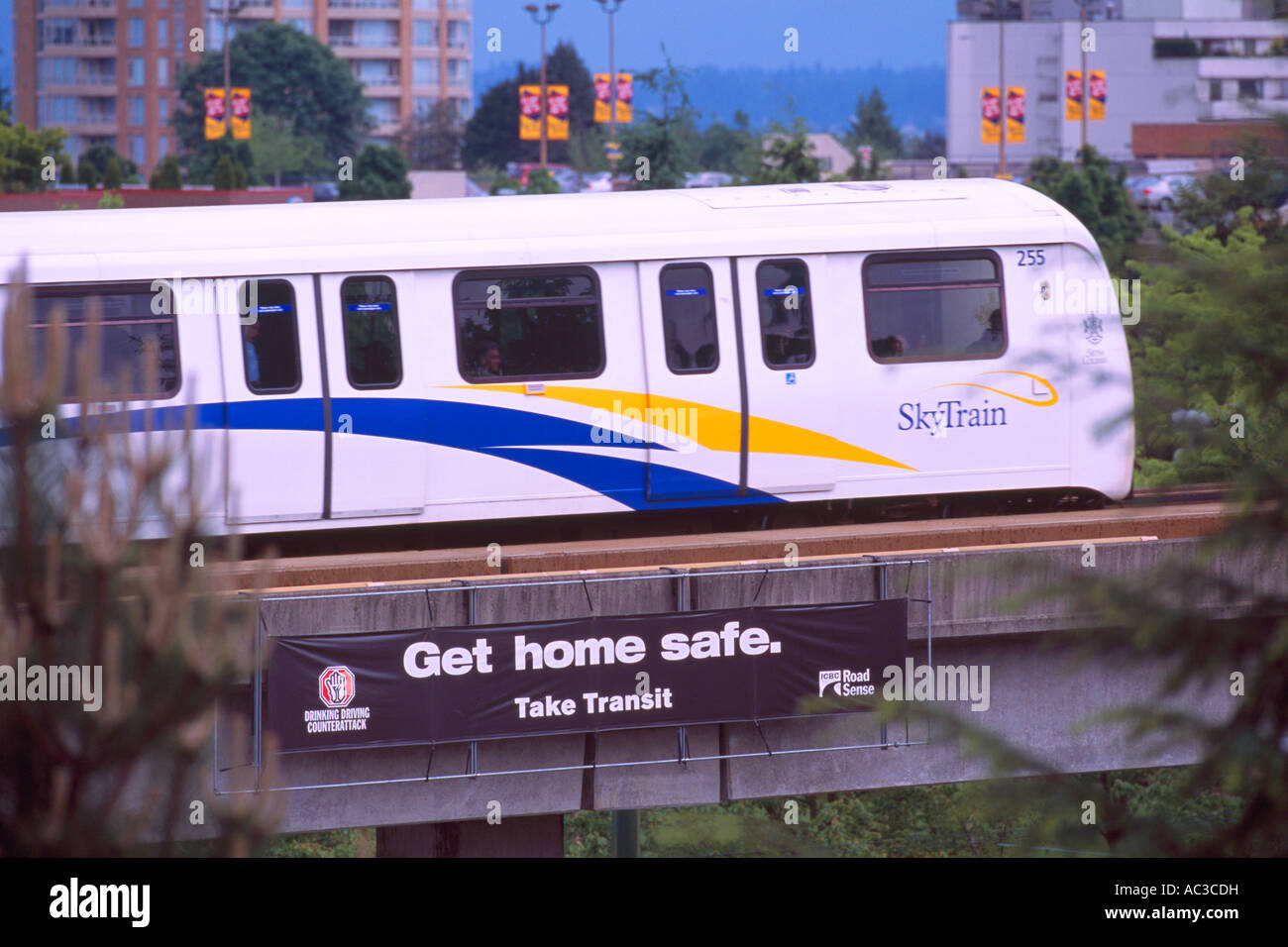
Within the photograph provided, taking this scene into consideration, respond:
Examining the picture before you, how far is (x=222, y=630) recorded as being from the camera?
4.10m

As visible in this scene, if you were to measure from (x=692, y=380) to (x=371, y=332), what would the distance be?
279cm

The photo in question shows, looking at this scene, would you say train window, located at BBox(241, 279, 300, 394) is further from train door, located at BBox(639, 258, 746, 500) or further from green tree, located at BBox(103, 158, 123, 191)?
green tree, located at BBox(103, 158, 123, 191)

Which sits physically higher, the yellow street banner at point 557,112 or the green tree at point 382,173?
the yellow street banner at point 557,112

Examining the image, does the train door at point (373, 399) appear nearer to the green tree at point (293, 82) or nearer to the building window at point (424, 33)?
the green tree at point (293, 82)

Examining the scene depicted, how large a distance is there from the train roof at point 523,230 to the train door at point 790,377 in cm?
26

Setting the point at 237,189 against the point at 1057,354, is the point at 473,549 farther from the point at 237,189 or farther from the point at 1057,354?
the point at 237,189

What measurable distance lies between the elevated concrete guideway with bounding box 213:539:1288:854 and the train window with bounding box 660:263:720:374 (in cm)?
236

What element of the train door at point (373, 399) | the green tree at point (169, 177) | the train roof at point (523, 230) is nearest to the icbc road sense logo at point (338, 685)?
the train door at point (373, 399)

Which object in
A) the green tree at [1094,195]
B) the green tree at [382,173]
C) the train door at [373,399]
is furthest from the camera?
the green tree at [382,173]

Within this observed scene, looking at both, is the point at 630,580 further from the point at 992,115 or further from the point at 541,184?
the point at 992,115

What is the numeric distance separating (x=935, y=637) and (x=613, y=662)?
2.72 meters

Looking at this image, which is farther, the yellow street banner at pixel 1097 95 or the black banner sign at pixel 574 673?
the yellow street banner at pixel 1097 95

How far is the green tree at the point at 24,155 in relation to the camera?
40.4 m
